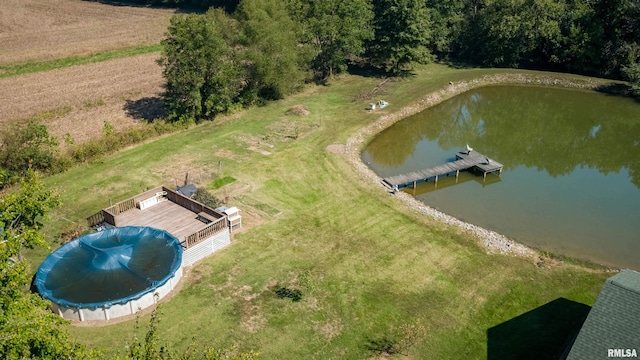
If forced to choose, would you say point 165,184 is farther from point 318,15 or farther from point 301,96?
point 318,15

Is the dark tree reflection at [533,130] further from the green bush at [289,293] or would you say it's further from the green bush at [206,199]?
the green bush at [289,293]

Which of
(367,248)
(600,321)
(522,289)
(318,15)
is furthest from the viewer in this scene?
(318,15)

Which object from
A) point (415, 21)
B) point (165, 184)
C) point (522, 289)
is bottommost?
point (522, 289)

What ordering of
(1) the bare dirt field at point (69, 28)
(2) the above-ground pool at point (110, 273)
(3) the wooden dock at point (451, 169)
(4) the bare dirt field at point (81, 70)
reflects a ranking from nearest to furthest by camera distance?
(2) the above-ground pool at point (110, 273) < (3) the wooden dock at point (451, 169) < (4) the bare dirt field at point (81, 70) < (1) the bare dirt field at point (69, 28)

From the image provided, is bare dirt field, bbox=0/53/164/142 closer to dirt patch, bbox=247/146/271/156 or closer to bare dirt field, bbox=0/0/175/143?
bare dirt field, bbox=0/0/175/143

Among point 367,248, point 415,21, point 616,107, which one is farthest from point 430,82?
point 367,248

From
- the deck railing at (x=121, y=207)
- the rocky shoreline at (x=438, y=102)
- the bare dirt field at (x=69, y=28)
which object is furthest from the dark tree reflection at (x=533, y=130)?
the bare dirt field at (x=69, y=28)

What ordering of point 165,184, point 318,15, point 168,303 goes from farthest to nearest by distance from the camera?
point 318,15 < point 165,184 < point 168,303
